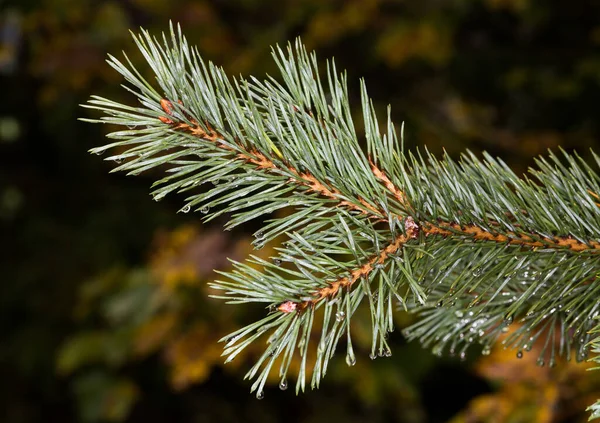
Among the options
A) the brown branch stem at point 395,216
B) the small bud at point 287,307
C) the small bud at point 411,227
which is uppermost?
the brown branch stem at point 395,216

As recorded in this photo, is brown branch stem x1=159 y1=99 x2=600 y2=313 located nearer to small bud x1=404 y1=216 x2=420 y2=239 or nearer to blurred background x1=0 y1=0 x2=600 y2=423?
small bud x1=404 y1=216 x2=420 y2=239

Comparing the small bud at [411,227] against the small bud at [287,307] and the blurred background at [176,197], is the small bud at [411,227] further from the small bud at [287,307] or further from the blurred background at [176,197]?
the blurred background at [176,197]

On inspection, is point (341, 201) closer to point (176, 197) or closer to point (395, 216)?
point (395, 216)

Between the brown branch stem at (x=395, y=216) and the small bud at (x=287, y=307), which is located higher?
the brown branch stem at (x=395, y=216)

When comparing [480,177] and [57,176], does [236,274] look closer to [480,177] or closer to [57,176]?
[480,177]

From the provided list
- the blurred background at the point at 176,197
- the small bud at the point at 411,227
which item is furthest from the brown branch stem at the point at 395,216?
the blurred background at the point at 176,197

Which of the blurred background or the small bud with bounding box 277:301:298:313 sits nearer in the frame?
the small bud with bounding box 277:301:298:313

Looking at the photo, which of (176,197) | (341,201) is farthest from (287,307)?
(176,197)

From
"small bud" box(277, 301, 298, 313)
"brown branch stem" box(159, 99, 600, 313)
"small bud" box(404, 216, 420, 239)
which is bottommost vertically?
"small bud" box(277, 301, 298, 313)

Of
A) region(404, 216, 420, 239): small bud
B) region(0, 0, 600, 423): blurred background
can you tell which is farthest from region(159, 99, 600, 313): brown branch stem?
region(0, 0, 600, 423): blurred background
